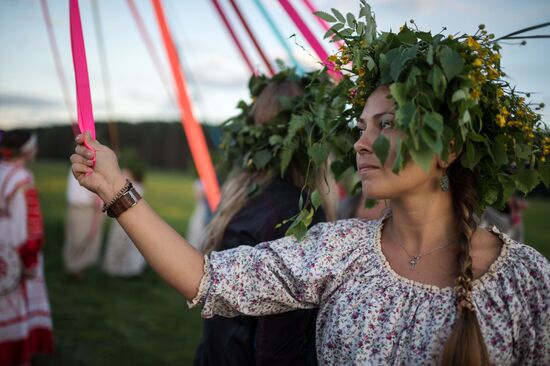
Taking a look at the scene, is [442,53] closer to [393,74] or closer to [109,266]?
[393,74]

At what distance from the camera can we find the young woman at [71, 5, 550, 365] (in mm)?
1325

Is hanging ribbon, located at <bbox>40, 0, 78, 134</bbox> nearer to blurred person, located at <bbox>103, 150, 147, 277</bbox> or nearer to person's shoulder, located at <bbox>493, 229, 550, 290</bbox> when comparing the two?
person's shoulder, located at <bbox>493, 229, 550, 290</bbox>

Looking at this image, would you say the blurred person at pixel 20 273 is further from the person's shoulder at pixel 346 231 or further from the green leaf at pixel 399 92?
the green leaf at pixel 399 92

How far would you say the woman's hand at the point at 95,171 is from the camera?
4.32 feet

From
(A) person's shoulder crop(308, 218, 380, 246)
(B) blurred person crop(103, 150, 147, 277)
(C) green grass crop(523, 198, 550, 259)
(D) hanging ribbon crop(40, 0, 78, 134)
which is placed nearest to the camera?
(A) person's shoulder crop(308, 218, 380, 246)

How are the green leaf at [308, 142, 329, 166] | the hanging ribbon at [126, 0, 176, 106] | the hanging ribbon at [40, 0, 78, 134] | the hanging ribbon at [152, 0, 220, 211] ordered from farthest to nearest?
the hanging ribbon at [126, 0, 176, 106] < the hanging ribbon at [40, 0, 78, 134] < the hanging ribbon at [152, 0, 220, 211] < the green leaf at [308, 142, 329, 166]

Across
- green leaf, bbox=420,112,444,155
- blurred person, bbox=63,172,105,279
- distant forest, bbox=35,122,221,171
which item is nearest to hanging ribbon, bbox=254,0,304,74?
green leaf, bbox=420,112,444,155

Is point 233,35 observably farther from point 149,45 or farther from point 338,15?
point 338,15

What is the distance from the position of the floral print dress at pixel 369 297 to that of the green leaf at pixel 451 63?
55 centimetres

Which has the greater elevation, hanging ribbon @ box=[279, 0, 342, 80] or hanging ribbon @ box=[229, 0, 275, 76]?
hanging ribbon @ box=[229, 0, 275, 76]

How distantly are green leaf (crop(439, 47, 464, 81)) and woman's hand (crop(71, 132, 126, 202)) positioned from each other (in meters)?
0.93

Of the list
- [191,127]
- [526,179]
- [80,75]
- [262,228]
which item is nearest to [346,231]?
[262,228]

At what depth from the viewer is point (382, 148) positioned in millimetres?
1319

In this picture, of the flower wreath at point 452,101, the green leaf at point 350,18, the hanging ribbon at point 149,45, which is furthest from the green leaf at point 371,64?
the hanging ribbon at point 149,45
